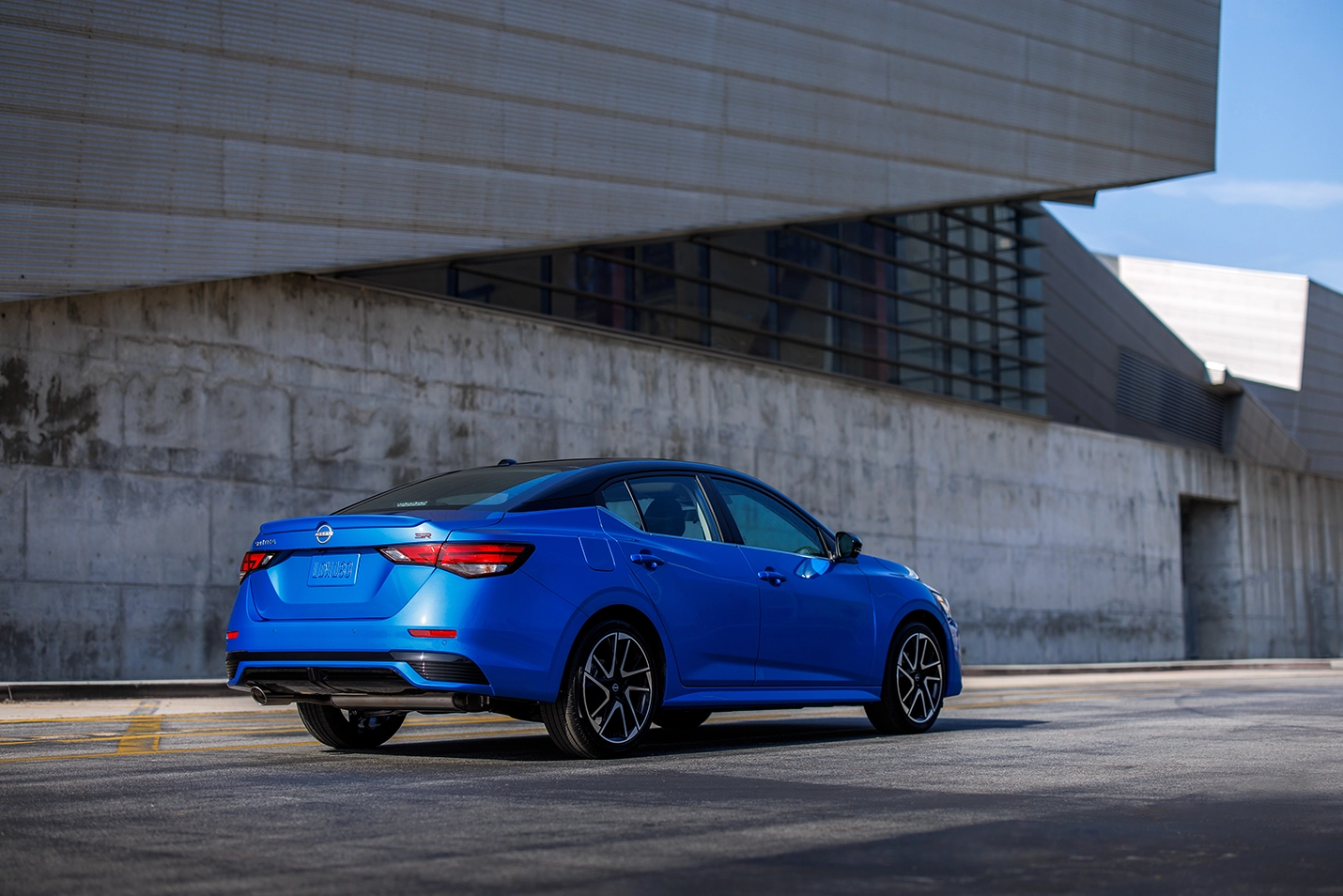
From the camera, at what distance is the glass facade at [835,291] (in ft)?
67.8

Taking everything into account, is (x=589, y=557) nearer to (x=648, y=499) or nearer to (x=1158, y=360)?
(x=648, y=499)

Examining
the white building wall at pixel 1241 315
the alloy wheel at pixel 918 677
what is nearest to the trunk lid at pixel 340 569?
the alloy wheel at pixel 918 677

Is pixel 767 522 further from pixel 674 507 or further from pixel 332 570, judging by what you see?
pixel 332 570

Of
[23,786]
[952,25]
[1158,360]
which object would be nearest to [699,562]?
[23,786]

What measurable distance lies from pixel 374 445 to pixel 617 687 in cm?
1167

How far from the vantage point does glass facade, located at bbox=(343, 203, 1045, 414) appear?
814 inches

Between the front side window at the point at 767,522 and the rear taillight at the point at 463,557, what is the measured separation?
185 cm

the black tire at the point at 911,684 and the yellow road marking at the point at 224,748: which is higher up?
the black tire at the point at 911,684

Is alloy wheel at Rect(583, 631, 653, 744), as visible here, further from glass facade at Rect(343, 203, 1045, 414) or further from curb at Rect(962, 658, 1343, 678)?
curb at Rect(962, 658, 1343, 678)

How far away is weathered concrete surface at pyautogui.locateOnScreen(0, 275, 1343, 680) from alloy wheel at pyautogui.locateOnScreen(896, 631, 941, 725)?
9960 millimetres

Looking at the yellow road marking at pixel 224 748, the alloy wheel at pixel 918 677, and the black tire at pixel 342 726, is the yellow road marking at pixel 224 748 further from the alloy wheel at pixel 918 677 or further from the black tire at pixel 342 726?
the alloy wheel at pixel 918 677

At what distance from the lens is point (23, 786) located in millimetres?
5875

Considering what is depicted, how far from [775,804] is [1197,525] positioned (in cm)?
3110

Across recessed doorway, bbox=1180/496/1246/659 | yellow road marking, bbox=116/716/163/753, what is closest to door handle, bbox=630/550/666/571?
yellow road marking, bbox=116/716/163/753
